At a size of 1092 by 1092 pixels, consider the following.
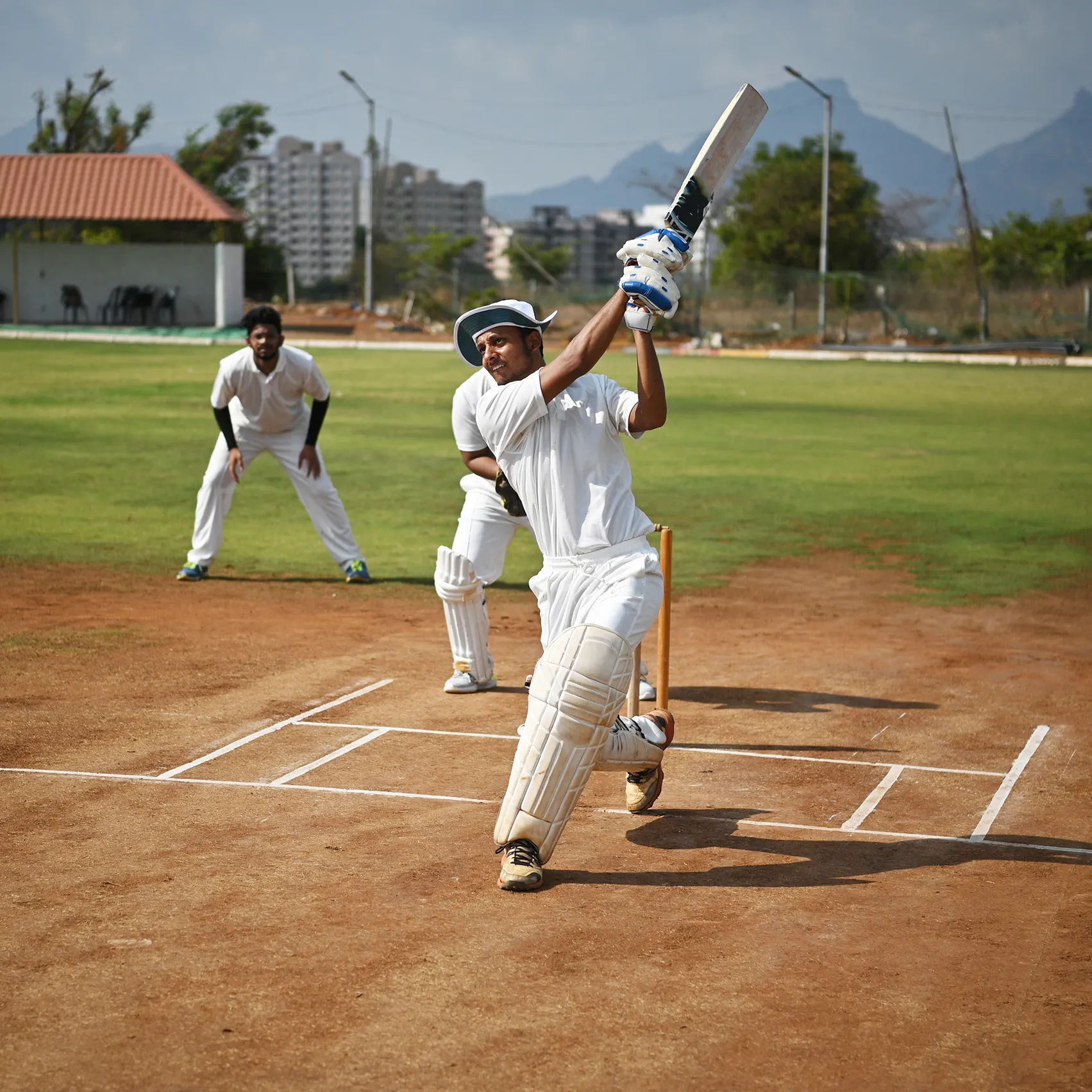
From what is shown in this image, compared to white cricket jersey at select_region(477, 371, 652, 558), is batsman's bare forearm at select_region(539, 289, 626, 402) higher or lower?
higher

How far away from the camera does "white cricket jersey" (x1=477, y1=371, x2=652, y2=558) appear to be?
19.1ft

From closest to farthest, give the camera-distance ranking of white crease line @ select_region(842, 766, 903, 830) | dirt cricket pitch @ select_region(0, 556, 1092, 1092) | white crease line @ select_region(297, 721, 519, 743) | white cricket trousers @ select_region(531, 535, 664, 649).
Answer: dirt cricket pitch @ select_region(0, 556, 1092, 1092) → white cricket trousers @ select_region(531, 535, 664, 649) → white crease line @ select_region(842, 766, 903, 830) → white crease line @ select_region(297, 721, 519, 743)

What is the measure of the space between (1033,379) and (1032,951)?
34.0m

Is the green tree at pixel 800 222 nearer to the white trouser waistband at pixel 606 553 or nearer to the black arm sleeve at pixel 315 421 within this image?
the black arm sleeve at pixel 315 421

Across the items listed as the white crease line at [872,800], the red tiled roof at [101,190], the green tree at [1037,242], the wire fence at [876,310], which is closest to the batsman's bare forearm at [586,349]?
the white crease line at [872,800]

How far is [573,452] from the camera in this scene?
5.86 metres

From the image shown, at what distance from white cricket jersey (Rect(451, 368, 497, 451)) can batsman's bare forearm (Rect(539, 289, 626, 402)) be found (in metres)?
2.96

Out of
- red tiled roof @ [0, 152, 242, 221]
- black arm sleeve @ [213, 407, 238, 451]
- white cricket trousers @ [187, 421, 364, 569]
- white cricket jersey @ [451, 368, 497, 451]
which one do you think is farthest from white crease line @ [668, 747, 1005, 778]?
red tiled roof @ [0, 152, 242, 221]

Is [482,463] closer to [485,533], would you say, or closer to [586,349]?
[485,533]

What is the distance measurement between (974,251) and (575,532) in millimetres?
56022

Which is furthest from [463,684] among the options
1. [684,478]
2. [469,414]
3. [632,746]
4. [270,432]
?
[684,478]

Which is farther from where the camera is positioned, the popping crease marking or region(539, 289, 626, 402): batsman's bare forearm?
the popping crease marking

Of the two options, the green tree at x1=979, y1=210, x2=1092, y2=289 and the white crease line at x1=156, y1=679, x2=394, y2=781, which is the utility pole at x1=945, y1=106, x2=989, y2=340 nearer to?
the green tree at x1=979, y1=210, x2=1092, y2=289

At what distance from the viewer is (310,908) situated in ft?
17.6
